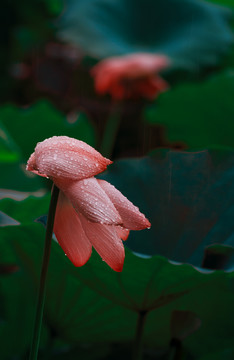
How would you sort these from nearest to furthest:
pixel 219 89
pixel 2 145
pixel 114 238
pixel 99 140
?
pixel 114 238, pixel 2 145, pixel 219 89, pixel 99 140

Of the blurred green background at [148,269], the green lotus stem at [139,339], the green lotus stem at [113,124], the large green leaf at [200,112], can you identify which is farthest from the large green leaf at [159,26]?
the green lotus stem at [139,339]

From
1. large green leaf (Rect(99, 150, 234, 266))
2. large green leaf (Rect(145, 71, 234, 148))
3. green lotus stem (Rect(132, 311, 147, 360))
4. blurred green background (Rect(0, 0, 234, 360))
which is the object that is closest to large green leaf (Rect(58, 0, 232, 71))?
large green leaf (Rect(145, 71, 234, 148))

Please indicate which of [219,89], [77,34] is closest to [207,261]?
[219,89]

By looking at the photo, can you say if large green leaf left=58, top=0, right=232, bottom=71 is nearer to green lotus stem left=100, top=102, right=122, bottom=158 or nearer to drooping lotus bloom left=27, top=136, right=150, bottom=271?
green lotus stem left=100, top=102, right=122, bottom=158

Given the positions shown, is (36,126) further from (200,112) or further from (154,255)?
(154,255)

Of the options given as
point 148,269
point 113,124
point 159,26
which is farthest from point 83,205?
point 159,26

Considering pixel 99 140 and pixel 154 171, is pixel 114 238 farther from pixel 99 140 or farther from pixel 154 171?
pixel 99 140

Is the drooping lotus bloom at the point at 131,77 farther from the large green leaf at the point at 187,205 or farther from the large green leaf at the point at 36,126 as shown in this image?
the large green leaf at the point at 187,205
